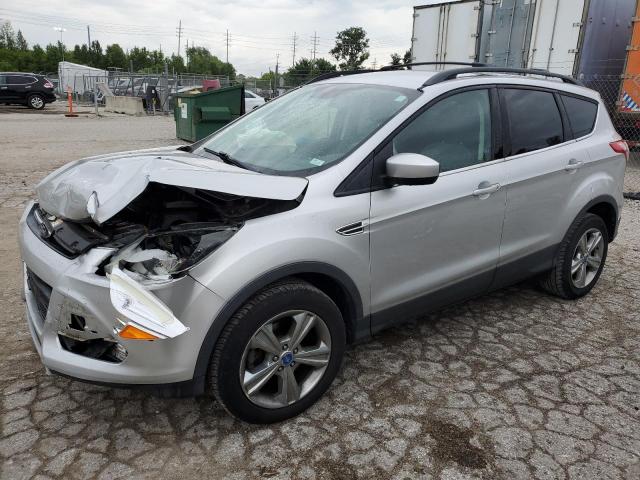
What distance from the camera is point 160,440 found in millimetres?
2561

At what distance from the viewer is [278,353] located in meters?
2.55

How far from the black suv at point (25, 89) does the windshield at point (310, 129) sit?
27.5 metres

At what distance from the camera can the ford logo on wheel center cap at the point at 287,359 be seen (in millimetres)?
2578

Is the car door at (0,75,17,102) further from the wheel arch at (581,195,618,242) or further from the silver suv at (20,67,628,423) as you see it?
the wheel arch at (581,195,618,242)

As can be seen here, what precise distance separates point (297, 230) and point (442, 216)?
98 centimetres

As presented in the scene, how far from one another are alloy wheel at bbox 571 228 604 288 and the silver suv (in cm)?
46

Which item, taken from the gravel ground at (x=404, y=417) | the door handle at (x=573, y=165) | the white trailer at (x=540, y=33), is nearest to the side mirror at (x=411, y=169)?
the gravel ground at (x=404, y=417)

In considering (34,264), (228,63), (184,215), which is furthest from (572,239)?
(228,63)

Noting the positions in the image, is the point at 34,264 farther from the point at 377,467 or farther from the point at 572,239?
the point at 572,239

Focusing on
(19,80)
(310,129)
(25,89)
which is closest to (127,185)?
(310,129)

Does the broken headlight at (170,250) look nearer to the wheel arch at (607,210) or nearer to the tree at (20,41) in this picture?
the wheel arch at (607,210)

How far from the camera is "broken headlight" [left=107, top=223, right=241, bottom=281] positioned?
2.26m

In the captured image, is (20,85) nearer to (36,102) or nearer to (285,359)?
(36,102)

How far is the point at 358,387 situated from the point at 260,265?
3.57 ft
